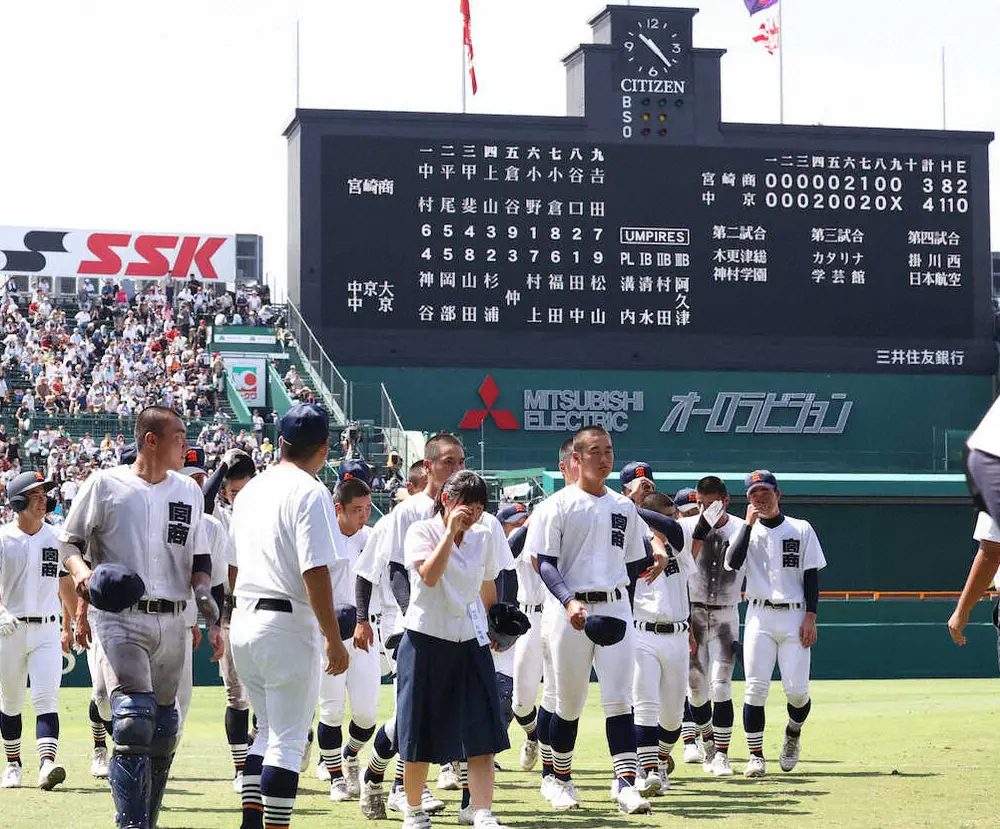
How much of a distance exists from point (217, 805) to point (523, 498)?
67.4 ft

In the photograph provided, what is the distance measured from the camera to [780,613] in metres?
12.7

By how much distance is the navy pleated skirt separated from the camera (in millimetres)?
8859

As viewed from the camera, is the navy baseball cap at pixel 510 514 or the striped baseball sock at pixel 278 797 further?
the navy baseball cap at pixel 510 514

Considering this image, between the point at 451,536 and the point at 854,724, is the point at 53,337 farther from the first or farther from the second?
the point at 451,536

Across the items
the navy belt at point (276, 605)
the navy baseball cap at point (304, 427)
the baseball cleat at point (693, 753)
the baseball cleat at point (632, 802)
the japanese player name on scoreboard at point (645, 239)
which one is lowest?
the baseball cleat at point (693, 753)

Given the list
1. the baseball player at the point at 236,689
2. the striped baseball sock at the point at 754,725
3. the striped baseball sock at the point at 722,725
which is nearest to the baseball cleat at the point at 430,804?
the baseball player at the point at 236,689

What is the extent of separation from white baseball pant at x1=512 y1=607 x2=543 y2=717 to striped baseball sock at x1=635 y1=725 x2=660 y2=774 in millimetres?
1635

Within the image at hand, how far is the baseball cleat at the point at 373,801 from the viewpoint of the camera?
10148mm

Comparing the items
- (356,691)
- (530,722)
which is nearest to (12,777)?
(356,691)

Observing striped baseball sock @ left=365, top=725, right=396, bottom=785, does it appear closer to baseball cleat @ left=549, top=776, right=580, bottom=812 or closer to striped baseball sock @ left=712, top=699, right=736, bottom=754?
baseball cleat @ left=549, top=776, right=580, bottom=812

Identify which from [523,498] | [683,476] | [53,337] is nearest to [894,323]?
[683,476]

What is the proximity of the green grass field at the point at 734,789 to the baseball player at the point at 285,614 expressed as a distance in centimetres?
220

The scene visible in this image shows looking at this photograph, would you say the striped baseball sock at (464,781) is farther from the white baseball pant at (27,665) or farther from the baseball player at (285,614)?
the white baseball pant at (27,665)

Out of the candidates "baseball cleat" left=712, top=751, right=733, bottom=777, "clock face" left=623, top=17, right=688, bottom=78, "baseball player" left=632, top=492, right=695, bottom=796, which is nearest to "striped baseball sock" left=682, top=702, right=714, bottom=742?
"baseball cleat" left=712, top=751, right=733, bottom=777
